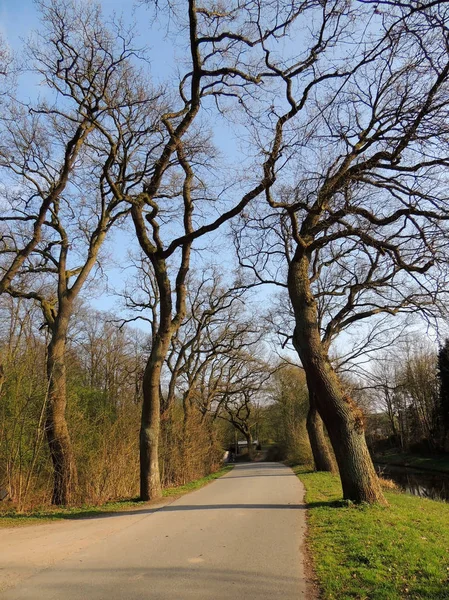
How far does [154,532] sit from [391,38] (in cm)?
773

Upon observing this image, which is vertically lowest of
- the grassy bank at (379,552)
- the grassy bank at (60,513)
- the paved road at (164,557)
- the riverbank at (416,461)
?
the riverbank at (416,461)

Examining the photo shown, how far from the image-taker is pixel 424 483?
23344mm

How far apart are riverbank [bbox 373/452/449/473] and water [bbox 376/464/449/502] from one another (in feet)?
2.86

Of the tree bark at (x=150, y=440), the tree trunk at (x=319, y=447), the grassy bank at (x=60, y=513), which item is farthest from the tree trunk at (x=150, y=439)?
the tree trunk at (x=319, y=447)

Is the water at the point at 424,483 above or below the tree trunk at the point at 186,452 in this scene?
below

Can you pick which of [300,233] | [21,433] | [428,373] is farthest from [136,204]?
[428,373]

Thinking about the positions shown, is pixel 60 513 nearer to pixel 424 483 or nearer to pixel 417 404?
pixel 424 483

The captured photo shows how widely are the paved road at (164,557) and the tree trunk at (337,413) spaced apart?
4.32 feet

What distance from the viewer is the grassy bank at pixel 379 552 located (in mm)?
4312

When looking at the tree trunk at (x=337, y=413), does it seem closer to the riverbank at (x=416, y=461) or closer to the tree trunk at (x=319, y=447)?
the tree trunk at (x=319, y=447)

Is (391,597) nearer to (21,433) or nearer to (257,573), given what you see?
(257,573)

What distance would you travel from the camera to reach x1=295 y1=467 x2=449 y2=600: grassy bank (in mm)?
4312

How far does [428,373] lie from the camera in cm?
4009

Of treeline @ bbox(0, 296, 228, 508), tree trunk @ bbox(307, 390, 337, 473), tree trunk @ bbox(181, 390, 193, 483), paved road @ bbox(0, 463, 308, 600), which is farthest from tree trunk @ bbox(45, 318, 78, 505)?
tree trunk @ bbox(307, 390, 337, 473)
